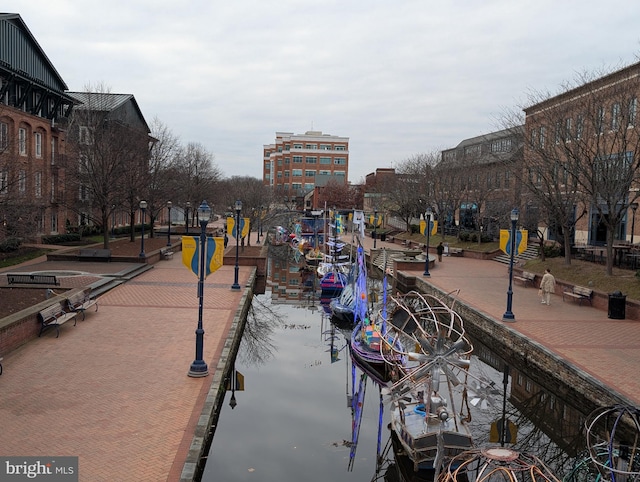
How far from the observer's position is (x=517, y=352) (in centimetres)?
1777

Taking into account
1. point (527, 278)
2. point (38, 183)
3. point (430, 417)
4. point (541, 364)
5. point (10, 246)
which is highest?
point (38, 183)

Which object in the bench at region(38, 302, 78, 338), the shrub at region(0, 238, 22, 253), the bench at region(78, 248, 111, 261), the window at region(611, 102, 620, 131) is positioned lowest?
the bench at region(38, 302, 78, 338)

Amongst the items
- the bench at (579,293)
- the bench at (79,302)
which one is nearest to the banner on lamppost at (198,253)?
the bench at (79,302)

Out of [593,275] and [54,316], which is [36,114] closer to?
[54,316]

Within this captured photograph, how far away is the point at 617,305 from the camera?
20156mm

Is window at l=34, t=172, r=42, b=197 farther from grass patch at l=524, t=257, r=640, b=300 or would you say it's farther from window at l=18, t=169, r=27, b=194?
grass patch at l=524, t=257, r=640, b=300

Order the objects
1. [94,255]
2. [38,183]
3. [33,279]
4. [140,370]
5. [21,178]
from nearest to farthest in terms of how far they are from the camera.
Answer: [140,370]
[33,279]
[21,178]
[94,255]
[38,183]

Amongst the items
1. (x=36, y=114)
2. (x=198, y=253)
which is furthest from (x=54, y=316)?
(x=36, y=114)

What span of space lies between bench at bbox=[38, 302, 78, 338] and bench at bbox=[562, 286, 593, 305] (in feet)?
63.8

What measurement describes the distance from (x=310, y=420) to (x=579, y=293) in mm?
15042

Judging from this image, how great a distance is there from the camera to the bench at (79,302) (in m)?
18.2

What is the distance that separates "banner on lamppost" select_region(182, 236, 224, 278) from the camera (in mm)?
14070

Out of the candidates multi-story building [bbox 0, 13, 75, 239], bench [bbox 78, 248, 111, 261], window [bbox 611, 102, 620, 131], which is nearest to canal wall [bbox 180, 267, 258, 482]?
bench [bbox 78, 248, 111, 261]

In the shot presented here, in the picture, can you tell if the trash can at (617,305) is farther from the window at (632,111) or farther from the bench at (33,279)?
the bench at (33,279)
